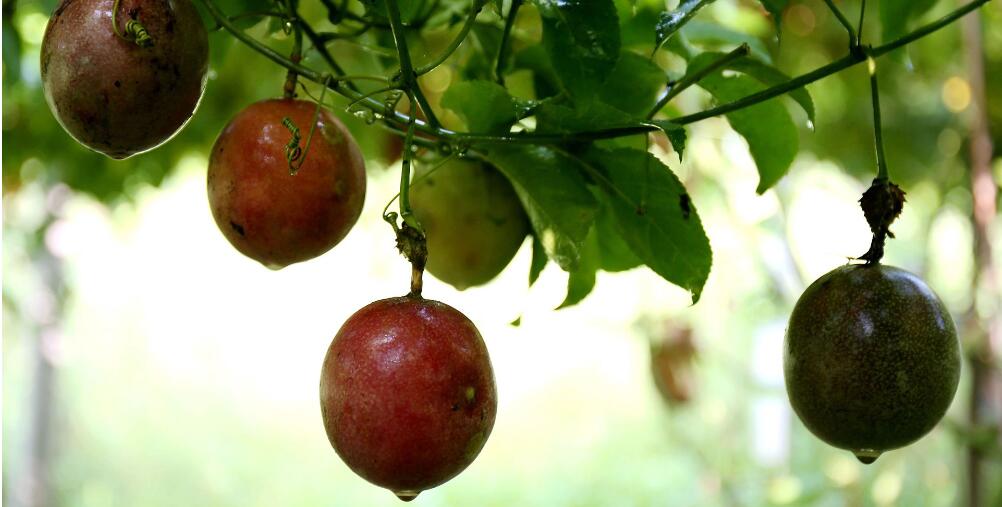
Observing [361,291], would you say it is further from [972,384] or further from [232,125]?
[232,125]

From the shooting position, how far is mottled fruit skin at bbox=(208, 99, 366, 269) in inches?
18.6

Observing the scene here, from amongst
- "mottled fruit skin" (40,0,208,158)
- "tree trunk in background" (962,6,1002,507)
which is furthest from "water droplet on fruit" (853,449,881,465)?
"tree trunk in background" (962,6,1002,507)

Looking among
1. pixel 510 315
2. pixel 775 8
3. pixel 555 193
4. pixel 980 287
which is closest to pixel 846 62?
pixel 775 8

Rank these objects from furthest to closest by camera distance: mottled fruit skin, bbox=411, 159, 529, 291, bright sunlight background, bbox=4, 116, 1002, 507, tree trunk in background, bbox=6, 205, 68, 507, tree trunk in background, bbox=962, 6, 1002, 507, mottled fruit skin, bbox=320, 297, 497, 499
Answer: bright sunlight background, bbox=4, 116, 1002, 507 < tree trunk in background, bbox=6, 205, 68, 507 < tree trunk in background, bbox=962, 6, 1002, 507 < mottled fruit skin, bbox=411, 159, 529, 291 < mottled fruit skin, bbox=320, 297, 497, 499

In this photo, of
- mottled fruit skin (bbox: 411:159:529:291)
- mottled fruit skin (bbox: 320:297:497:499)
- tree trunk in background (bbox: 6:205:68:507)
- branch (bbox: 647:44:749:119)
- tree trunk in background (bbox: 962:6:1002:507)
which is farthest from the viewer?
tree trunk in background (bbox: 6:205:68:507)

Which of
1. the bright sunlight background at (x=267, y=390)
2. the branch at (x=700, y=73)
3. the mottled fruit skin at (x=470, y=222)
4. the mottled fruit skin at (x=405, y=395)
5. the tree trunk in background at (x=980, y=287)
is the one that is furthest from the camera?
the bright sunlight background at (x=267, y=390)

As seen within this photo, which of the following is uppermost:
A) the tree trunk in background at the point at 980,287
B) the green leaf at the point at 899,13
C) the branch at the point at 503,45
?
the tree trunk in background at the point at 980,287

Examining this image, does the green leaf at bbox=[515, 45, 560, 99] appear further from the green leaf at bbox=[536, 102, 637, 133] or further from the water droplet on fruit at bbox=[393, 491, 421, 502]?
the water droplet on fruit at bbox=[393, 491, 421, 502]

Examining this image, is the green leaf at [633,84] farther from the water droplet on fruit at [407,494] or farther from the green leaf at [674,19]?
the water droplet on fruit at [407,494]

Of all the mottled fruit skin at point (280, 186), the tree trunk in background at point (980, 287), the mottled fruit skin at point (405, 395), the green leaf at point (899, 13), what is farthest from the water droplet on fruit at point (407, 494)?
the tree trunk in background at point (980, 287)

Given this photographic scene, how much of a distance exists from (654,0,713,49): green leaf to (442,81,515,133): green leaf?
79 mm

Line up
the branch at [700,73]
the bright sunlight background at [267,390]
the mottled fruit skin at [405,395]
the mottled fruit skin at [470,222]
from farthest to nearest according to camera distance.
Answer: the bright sunlight background at [267,390] < the mottled fruit skin at [470,222] < the branch at [700,73] < the mottled fruit skin at [405,395]

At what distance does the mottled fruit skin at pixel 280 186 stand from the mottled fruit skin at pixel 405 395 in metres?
0.07

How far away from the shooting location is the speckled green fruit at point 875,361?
461 millimetres
